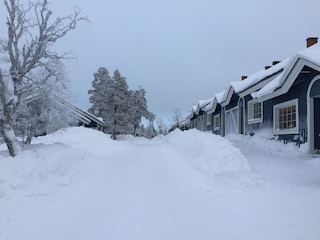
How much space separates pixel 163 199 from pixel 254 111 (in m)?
13.7

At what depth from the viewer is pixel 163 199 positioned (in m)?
6.09

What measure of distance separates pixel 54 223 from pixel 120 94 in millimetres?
38317

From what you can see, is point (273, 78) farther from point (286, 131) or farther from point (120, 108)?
point (120, 108)

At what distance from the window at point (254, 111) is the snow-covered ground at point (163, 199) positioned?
23.6 ft

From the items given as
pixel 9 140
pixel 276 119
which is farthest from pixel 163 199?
pixel 276 119

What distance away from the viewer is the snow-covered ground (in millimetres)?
4418

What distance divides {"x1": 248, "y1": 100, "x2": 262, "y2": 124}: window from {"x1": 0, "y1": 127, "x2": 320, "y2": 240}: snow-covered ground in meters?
7.18

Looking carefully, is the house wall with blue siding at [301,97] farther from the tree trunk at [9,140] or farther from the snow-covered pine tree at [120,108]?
the snow-covered pine tree at [120,108]

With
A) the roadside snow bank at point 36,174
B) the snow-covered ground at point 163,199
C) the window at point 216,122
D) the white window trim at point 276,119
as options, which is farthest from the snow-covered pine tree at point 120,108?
the roadside snow bank at point 36,174

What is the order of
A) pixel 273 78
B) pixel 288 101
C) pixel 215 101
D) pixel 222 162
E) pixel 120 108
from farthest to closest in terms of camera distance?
pixel 120 108 < pixel 215 101 < pixel 273 78 < pixel 288 101 < pixel 222 162

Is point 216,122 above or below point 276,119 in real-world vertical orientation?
above

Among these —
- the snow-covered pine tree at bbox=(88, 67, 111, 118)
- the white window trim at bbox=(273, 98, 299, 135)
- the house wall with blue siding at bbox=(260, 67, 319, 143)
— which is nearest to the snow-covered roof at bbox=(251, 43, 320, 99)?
the house wall with blue siding at bbox=(260, 67, 319, 143)

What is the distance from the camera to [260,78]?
15672 millimetres

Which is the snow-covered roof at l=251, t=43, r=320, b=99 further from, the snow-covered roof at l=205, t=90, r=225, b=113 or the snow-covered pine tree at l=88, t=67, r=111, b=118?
the snow-covered pine tree at l=88, t=67, r=111, b=118
